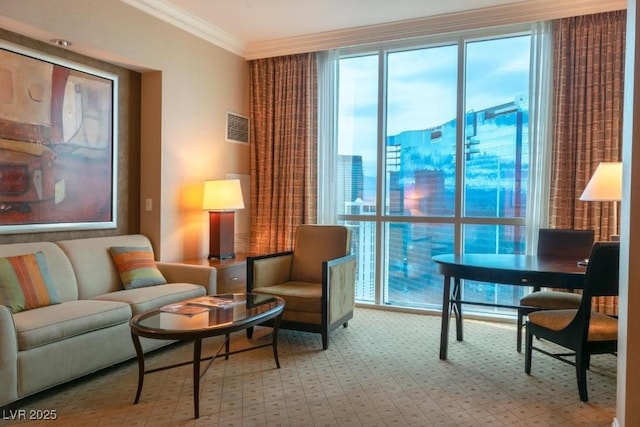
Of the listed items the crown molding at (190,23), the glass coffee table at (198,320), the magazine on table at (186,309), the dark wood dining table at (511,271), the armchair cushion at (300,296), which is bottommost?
the armchair cushion at (300,296)

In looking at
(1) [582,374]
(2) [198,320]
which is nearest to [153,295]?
(2) [198,320]

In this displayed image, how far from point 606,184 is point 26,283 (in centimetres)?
404

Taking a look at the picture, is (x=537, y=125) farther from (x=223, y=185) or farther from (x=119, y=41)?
(x=119, y=41)

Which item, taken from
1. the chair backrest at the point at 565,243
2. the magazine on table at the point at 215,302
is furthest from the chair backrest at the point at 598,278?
the magazine on table at the point at 215,302

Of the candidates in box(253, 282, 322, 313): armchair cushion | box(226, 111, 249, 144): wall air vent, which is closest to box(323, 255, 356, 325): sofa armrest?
box(253, 282, 322, 313): armchair cushion

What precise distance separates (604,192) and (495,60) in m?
1.86

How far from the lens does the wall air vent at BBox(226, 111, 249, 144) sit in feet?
17.0

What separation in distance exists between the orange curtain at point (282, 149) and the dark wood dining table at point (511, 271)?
2.19 metres

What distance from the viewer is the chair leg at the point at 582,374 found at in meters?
2.63

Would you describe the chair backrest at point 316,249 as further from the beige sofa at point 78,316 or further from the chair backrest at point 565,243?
the chair backrest at point 565,243

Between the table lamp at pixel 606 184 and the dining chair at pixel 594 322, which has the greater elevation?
the table lamp at pixel 606 184

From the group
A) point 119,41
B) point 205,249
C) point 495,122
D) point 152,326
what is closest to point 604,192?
point 495,122

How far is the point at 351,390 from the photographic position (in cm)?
282

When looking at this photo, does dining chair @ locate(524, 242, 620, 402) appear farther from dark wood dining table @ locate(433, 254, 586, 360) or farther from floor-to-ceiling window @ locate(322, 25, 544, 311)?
floor-to-ceiling window @ locate(322, 25, 544, 311)
